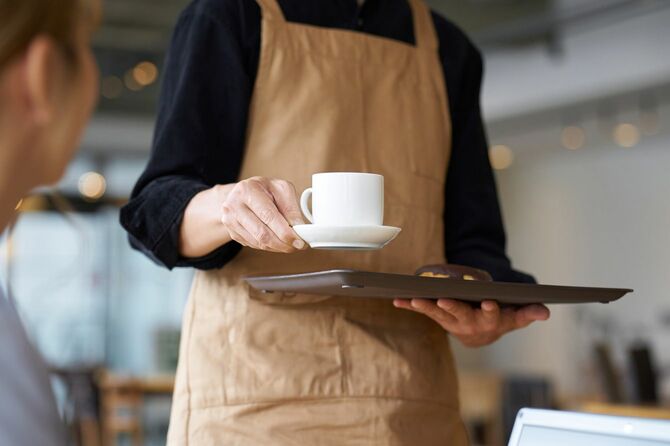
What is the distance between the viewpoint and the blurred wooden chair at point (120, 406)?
8477mm

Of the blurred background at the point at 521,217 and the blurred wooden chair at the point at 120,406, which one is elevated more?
the blurred background at the point at 521,217

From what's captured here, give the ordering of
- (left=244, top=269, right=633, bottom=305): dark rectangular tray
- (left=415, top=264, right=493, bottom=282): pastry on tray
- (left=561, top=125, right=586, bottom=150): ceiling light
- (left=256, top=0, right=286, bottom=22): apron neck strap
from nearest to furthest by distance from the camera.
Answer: (left=244, top=269, right=633, bottom=305): dark rectangular tray < (left=415, top=264, right=493, bottom=282): pastry on tray < (left=256, top=0, right=286, bottom=22): apron neck strap < (left=561, top=125, right=586, bottom=150): ceiling light

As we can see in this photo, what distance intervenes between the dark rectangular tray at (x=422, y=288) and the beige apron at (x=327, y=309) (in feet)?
0.43

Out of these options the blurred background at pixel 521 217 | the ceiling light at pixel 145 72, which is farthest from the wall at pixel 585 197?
the ceiling light at pixel 145 72

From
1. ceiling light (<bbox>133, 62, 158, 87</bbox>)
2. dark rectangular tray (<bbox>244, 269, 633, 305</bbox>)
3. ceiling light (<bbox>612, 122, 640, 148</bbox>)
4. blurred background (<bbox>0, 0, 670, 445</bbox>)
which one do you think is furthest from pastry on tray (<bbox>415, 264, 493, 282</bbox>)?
ceiling light (<bbox>612, 122, 640, 148</bbox>)

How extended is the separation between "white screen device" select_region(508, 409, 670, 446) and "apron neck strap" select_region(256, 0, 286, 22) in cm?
73

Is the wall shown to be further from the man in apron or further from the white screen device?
the white screen device

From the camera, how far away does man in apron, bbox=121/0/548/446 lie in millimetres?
1417

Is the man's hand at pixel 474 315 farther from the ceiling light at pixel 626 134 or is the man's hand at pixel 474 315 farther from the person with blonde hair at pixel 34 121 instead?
the ceiling light at pixel 626 134

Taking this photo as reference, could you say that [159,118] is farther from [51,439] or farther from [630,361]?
[630,361]

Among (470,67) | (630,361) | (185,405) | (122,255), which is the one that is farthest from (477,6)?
(185,405)

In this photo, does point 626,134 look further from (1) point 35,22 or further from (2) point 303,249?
(1) point 35,22

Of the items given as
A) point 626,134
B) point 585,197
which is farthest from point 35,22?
point 585,197

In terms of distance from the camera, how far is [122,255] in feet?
38.2
